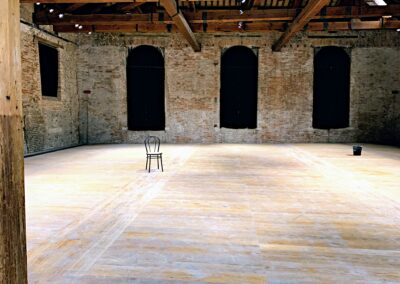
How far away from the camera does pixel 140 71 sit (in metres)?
12.7

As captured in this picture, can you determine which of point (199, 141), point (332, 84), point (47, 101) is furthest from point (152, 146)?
A: point (332, 84)

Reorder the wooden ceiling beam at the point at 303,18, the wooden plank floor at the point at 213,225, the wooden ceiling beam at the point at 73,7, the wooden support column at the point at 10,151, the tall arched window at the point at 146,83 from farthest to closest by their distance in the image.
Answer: the tall arched window at the point at 146,83 < the wooden ceiling beam at the point at 73,7 < the wooden ceiling beam at the point at 303,18 < the wooden plank floor at the point at 213,225 < the wooden support column at the point at 10,151

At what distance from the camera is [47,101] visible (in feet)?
33.8

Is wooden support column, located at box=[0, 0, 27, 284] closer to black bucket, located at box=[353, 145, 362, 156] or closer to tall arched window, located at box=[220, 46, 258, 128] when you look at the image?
black bucket, located at box=[353, 145, 362, 156]

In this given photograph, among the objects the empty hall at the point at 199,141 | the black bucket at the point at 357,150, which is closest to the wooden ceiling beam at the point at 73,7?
the empty hall at the point at 199,141

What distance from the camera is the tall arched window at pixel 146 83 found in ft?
41.5

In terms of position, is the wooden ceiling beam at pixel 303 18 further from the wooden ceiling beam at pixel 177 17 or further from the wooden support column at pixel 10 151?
the wooden support column at pixel 10 151

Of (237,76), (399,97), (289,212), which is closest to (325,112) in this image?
(399,97)

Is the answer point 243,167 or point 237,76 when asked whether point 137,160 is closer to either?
point 243,167

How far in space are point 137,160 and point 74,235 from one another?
4975mm

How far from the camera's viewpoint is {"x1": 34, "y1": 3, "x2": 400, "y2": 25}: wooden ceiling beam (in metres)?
8.95

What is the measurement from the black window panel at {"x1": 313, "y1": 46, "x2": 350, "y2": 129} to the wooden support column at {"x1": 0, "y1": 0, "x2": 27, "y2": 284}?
40.2ft

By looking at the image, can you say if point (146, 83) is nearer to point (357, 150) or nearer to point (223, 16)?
point (223, 16)

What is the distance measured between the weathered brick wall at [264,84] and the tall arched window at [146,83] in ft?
0.73
